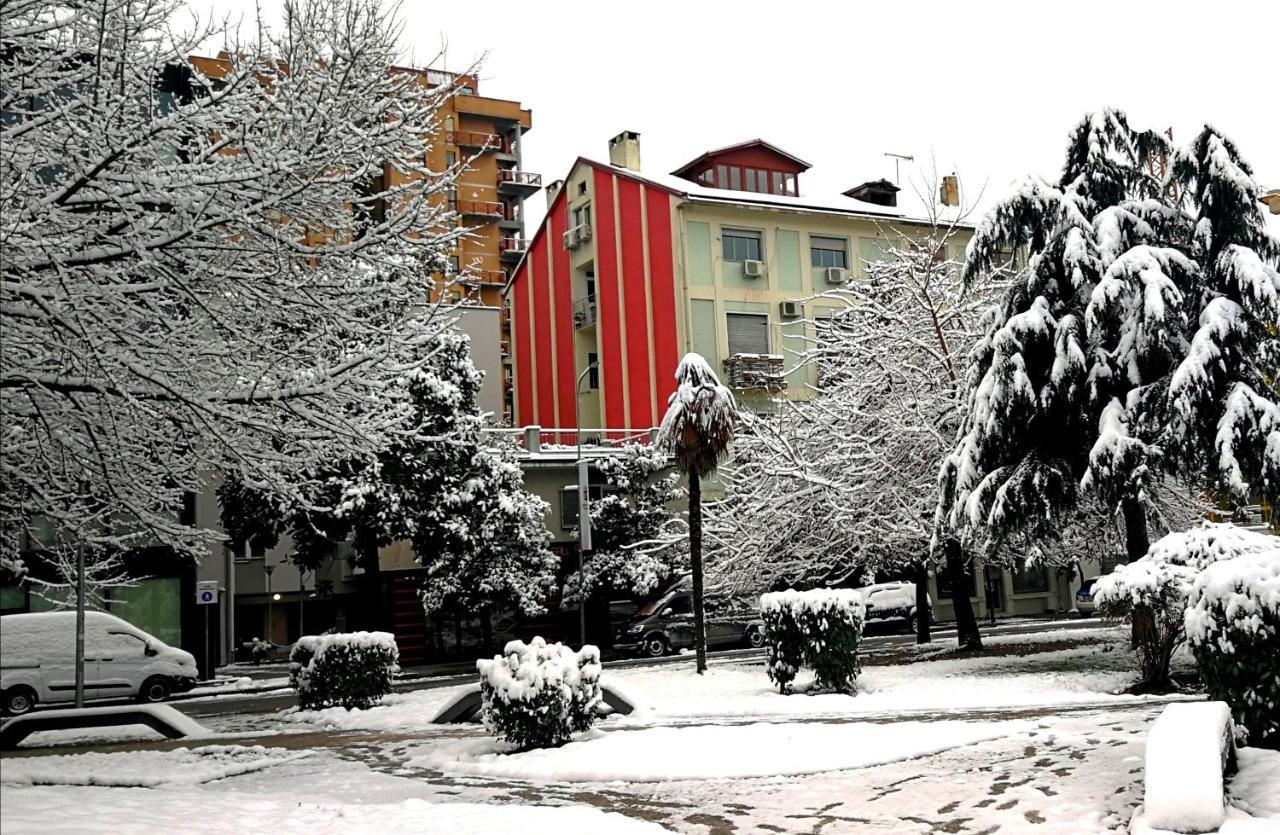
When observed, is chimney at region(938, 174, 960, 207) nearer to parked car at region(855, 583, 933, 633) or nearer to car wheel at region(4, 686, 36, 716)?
parked car at region(855, 583, 933, 633)

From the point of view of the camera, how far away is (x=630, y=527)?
35.8 m

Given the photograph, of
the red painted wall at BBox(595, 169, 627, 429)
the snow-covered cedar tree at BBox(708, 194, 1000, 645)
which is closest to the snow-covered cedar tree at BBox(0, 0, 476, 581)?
the snow-covered cedar tree at BBox(708, 194, 1000, 645)

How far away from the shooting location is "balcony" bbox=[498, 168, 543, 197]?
73.6 meters

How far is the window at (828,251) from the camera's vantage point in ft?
154

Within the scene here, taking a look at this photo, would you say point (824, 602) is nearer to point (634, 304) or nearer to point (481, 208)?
point (634, 304)

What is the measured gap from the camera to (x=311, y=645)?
63.5ft

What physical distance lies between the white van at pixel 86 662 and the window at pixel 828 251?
28.9m

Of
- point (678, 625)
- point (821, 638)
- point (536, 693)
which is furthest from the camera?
point (678, 625)

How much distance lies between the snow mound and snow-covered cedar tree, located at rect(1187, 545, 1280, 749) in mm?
2718

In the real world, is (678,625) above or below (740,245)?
below

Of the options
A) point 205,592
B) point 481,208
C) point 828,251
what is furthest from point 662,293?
point 481,208

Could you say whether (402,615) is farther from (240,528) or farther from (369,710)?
(369,710)

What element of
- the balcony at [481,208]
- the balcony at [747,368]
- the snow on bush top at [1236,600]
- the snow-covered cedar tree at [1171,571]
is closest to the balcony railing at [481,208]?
the balcony at [481,208]

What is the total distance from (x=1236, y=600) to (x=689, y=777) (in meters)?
4.65
